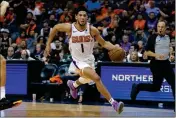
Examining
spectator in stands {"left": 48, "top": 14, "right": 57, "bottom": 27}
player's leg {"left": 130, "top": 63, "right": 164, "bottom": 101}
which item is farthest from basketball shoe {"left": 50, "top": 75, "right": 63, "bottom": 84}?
spectator in stands {"left": 48, "top": 14, "right": 57, "bottom": 27}

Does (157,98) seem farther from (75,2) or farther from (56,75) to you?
(75,2)

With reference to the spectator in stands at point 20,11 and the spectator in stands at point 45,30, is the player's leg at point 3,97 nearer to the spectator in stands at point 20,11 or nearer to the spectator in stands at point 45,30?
the spectator in stands at point 45,30

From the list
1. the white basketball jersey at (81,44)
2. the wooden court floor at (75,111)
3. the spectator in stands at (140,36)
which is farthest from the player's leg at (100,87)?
the spectator in stands at (140,36)

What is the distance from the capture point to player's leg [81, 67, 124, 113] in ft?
30.4

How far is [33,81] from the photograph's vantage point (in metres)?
13.8

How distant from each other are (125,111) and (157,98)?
2085 millimetres

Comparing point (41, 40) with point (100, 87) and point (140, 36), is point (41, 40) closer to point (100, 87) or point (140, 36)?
point (140, 36)

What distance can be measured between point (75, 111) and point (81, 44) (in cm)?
144

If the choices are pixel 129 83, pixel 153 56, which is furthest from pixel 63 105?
pixel 153 56

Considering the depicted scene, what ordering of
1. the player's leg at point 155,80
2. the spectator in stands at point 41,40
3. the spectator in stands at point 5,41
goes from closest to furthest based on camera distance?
1. the player's leg at point 155,80
2. the spectator in stands at point 5,41
3. the spectator in stands at point 41,40

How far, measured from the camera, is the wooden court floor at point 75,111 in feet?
31.7

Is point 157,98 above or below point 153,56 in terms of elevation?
below

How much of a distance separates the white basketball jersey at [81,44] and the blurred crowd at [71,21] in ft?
10.1

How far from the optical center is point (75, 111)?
34.6 ft
